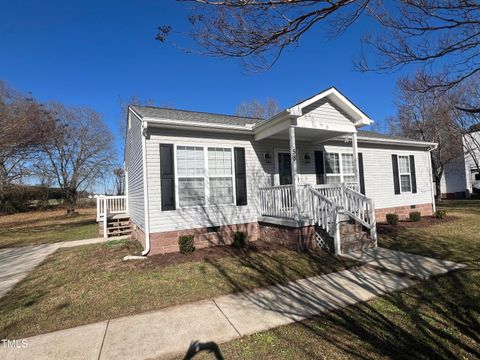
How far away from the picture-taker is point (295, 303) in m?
3.89

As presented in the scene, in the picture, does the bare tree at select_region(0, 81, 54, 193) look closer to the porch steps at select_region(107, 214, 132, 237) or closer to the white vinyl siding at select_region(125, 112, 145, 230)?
the porch steps at select_region(107, 214, 132, 237)

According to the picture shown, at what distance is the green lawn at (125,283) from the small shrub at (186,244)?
0.82ft

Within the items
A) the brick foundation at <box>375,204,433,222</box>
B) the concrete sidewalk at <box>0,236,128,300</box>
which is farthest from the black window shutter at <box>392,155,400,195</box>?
the concrete sidewalk at <box>0,236,128,300</box>

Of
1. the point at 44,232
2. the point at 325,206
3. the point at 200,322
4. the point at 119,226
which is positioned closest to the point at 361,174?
the point at 325,206

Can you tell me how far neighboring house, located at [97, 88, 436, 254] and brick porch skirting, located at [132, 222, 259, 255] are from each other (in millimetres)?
27

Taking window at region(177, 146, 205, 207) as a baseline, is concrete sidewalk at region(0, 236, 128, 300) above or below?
below

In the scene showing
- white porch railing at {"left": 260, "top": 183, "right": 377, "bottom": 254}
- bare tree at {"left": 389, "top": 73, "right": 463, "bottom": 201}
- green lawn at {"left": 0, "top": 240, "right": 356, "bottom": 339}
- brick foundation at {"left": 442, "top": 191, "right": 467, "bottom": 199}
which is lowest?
green lawn at {"left": 0, "top": 240, "right": 356, "bottom": 339}

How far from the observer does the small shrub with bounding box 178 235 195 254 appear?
6840 millimetres

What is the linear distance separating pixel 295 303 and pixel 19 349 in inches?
138

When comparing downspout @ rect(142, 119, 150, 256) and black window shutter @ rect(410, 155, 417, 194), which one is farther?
black window shutter @ rect(410, 155, 417, 194)

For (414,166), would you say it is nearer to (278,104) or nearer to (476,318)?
(476,318)

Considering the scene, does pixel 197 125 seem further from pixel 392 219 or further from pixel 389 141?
pixel 389 141

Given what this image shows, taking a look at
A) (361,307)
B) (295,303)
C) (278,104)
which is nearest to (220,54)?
(295,303)

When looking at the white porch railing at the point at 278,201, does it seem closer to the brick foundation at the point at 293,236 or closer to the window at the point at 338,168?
the brick foundation at the point at 293,236
